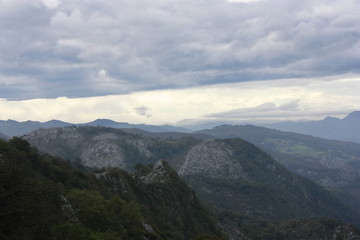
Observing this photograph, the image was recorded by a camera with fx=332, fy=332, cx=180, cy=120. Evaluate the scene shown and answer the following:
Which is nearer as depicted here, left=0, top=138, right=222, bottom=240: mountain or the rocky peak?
left=0, top=138, right=222, bottom=240: mountain

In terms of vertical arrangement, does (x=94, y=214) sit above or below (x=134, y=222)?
above

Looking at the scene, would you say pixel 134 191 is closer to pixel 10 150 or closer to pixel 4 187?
pixel 10 150

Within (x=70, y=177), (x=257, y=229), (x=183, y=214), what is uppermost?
(x=70, y=177)

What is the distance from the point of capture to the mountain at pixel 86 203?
94.6 ft

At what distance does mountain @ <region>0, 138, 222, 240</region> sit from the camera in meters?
28.8

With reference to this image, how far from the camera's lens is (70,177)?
86.1m

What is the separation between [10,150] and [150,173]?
83.6m

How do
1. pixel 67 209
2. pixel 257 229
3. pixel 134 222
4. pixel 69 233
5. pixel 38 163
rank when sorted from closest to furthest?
pixel 69 233 → pixel 67 209 → pixel 134 222 → pixel 38 163 → pixel 257 229

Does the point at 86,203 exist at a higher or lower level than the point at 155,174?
higher

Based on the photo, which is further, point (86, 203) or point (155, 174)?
point (155, 174)

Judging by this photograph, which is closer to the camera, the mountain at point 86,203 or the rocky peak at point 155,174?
the mountain at point 86,203

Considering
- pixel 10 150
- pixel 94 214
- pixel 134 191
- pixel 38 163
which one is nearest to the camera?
pixel 94 214

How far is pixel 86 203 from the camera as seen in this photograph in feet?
177

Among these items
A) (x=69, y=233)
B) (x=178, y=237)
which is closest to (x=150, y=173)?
(x=178, y=237)
